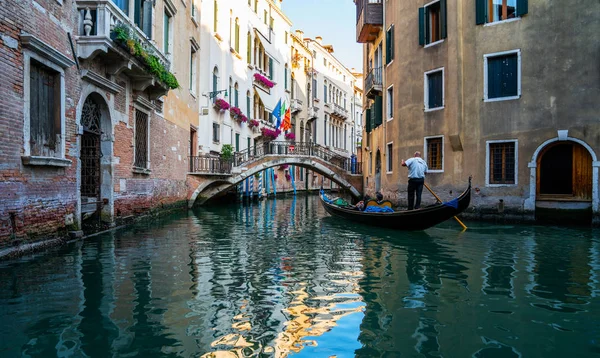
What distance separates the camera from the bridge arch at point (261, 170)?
1680 centimetres

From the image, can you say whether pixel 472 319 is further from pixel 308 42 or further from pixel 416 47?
pixel 308 42

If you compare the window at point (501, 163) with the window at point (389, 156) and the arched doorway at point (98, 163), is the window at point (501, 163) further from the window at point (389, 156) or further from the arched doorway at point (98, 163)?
the arched doorway at point (98, 163)

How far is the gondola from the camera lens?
8.88 meters

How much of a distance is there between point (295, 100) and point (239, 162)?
40.6ft

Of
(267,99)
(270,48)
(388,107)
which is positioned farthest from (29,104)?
(270,48)

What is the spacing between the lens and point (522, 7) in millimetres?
11617

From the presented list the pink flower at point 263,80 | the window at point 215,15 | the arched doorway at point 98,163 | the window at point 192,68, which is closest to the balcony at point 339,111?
the pink flower at point 263,80

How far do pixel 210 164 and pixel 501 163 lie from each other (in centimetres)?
911

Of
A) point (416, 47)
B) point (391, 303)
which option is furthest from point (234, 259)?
point (416, 47)

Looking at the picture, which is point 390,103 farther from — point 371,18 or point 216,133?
point 216,133

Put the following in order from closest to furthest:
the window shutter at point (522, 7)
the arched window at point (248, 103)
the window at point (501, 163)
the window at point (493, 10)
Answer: the window shutter at point (522, 7)
the window at point (501, 163)
the window at point (493, 10)
the arched window at point (248, 103)

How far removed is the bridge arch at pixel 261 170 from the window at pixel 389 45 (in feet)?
17.5

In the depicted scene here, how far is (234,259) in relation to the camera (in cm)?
641

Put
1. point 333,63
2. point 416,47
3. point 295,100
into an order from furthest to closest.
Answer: point 333,63 < point 295,100 < point 416,47
